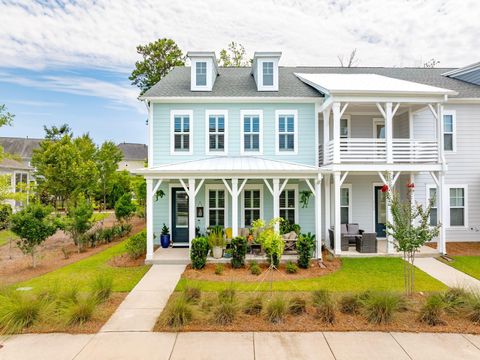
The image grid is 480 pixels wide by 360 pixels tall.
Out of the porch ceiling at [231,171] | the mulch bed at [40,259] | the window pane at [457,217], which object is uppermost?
the porch ceiling at [231,171]

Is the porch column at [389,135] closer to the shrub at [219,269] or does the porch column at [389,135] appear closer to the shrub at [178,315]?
the shrub at [219,269]

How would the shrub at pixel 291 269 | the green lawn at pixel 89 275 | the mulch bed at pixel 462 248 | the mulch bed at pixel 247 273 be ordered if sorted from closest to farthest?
the green lawn at pixel 89 275 → the mulch bed at pixel 247 273 → the shrub at pixel 291 269 → the mulch bed at pixel 462 248

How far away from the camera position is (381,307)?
6.18 meters

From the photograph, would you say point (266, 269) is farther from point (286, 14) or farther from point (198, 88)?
point (286, 14)

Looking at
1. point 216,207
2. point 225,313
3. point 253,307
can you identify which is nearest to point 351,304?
point 253,307

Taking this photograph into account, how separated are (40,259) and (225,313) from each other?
10.0 metres

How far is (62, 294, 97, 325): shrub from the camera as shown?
6.05 metres

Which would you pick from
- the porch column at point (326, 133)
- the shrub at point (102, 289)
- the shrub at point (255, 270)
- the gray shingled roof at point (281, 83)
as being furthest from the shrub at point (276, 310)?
the gray shingled roof at point (281, 83)

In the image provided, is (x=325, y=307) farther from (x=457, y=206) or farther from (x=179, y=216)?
(x=457, y=206)

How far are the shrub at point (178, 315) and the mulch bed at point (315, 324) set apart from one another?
103mm

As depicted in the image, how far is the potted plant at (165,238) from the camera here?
12.9 m

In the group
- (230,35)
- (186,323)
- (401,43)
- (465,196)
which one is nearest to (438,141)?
(465,196)

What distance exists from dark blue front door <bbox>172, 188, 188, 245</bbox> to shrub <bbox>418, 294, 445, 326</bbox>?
377 inches

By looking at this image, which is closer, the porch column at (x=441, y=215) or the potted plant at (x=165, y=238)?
the porch column at (x=441, y=215)
